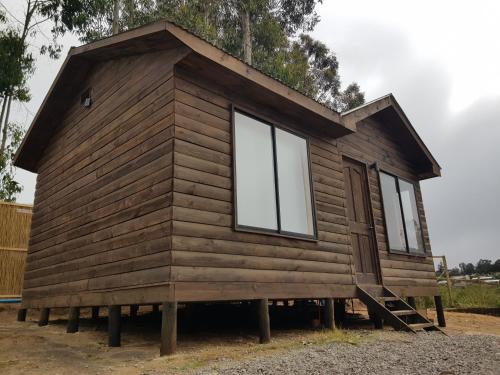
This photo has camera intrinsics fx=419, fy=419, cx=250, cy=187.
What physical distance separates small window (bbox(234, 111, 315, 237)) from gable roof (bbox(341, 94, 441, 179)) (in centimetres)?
233

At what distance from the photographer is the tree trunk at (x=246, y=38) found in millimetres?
21516

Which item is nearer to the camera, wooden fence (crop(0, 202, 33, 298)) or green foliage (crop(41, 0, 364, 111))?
wooden fence (crop(0, 202, 33, 298))

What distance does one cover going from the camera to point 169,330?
4984 mm

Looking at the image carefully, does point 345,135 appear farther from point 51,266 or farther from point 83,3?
point 83,3

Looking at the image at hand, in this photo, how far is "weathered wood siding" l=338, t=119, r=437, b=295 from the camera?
919 centimetres

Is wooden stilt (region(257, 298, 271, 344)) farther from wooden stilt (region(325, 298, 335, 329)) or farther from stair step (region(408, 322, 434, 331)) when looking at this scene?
stair step (region(408, 322, 434, 331))

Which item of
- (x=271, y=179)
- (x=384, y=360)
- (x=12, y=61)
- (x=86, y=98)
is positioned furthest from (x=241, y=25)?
(x=384, y=360)

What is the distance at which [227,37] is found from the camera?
23906 millimetres

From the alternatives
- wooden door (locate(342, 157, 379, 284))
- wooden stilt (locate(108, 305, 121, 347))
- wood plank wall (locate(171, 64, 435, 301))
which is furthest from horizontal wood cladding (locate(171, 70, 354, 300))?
wooden door (locate(342, 157, 379, 284))

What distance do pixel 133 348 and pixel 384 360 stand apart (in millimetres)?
3260

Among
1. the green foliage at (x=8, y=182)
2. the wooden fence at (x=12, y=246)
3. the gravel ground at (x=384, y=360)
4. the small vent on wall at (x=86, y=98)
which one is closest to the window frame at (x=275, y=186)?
the gravel ground at (x=384, y=360)

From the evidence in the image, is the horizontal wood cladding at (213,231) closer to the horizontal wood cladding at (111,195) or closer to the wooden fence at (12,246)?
the horizontal wood cladding at (111,195)

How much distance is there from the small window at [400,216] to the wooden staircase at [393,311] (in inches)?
50.2

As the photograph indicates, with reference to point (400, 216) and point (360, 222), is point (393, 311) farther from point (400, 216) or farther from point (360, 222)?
point (400, 216)
